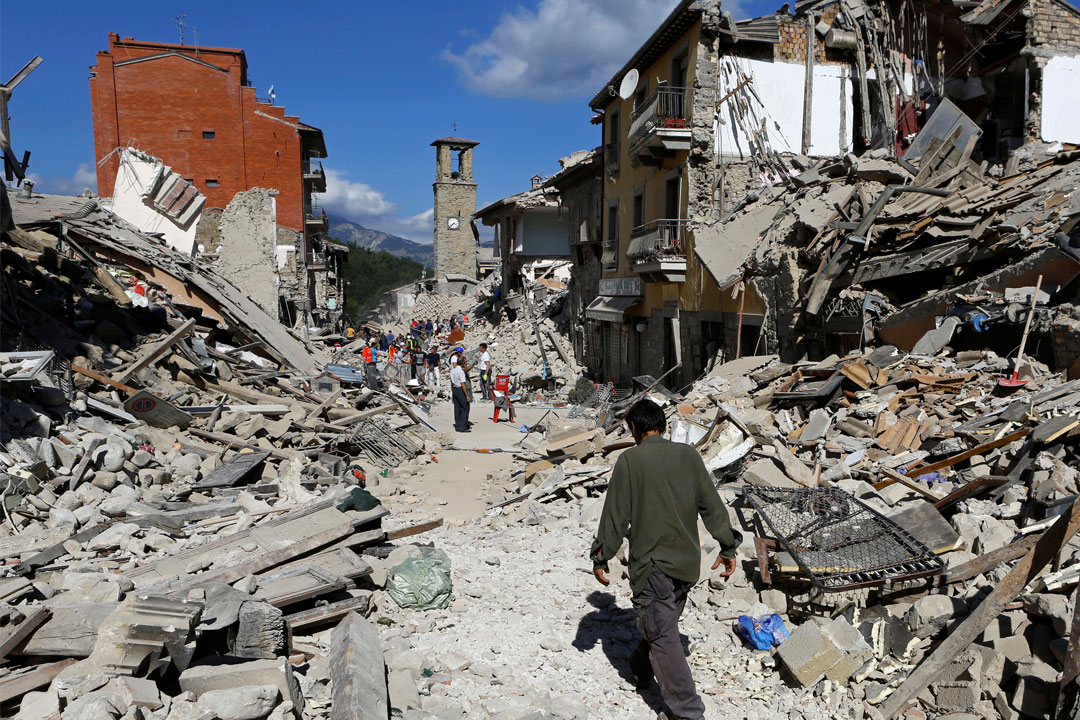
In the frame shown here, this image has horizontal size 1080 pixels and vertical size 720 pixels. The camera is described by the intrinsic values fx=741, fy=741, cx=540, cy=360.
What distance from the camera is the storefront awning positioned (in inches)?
902

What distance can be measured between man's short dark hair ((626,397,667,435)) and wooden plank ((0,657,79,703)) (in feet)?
10.8

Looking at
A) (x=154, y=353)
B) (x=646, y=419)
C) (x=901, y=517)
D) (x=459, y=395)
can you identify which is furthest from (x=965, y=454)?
(x=154, y=353)

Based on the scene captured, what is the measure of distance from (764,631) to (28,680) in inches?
167

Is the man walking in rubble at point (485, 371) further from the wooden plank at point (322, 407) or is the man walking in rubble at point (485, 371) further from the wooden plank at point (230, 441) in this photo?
the wooden plank at point (230, 441)

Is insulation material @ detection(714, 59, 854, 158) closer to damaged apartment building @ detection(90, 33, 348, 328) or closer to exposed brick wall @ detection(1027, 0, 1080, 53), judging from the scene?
exposed brick wall @ detection(1027, 0, 1080, 53)

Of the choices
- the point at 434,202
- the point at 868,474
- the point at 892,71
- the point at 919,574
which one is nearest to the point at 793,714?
the point at 919,574

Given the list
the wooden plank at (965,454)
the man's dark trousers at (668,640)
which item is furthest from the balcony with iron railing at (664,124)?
the man's dark trousers at (668,640)

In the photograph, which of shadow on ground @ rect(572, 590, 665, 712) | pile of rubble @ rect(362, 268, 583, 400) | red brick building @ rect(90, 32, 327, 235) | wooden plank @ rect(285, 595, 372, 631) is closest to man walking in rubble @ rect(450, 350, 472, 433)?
pile of rubble @ rect(362, 268, 583, 400)

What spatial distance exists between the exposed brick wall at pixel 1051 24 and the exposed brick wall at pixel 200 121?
2635 cm

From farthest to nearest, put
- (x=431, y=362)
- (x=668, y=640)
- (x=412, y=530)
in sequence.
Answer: (x=431, y=362)
(x=412, y=530)
(x=668, y=640)

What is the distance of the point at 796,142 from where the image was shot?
1964cm

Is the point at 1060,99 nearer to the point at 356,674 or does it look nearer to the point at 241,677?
the point at 356,674

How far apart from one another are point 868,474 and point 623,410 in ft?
19.8

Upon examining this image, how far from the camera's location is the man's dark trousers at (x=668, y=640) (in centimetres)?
408
